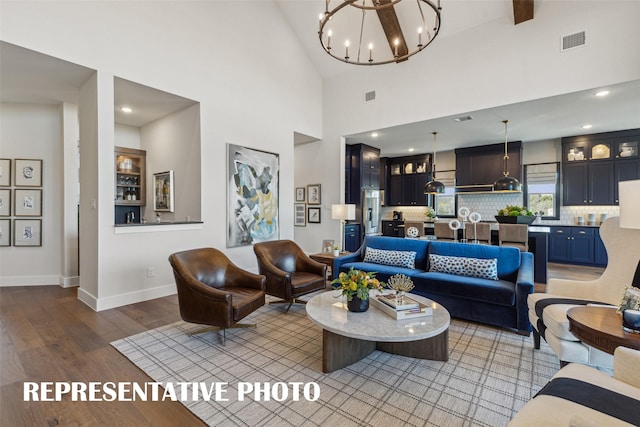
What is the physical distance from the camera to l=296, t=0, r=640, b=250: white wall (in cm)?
391

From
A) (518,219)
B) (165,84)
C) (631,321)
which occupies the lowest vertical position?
(631,321)

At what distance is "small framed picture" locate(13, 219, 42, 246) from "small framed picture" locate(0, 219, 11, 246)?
0.23ft

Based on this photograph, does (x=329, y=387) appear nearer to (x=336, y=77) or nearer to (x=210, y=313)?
(x=210, y=313)

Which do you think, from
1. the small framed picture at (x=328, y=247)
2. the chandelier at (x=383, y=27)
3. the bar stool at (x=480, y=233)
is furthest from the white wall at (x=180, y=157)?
the bar stool at (x=480, y=233)

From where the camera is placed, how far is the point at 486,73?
481 cm

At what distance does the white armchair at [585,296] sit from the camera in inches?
83.5

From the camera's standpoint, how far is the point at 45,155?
4.90 meters

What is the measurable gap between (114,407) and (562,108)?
6763 millimetres

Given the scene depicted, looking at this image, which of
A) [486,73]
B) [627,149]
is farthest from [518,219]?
[627,149]

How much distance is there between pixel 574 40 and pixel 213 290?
222 inches

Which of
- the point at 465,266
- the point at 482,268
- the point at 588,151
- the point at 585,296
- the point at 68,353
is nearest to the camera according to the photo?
the point at 68,353

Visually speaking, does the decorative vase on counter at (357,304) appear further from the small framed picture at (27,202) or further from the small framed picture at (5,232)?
the small framed picture at (5,232)

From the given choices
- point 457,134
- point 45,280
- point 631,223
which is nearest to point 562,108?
point 457,134

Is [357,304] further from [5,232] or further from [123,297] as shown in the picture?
[5,232]
